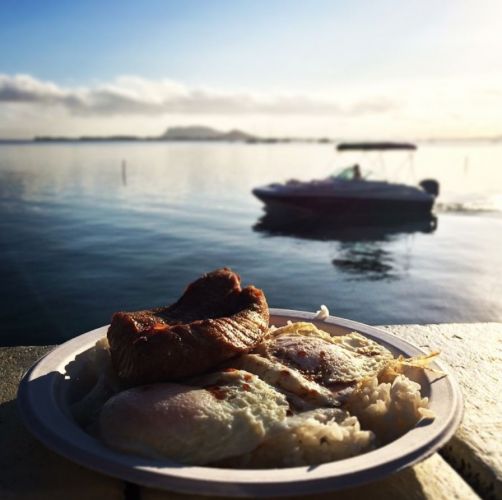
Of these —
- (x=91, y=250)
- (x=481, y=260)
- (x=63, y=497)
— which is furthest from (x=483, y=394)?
(x=481, y=260)

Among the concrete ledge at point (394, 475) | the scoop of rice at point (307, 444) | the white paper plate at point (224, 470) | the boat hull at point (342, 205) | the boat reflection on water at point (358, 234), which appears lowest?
the boat reflection on water at point (358, 234)

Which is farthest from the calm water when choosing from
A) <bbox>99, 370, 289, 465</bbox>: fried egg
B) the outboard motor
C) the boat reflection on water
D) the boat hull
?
<bbox>99, 370, 289, 465</bbox>: fried egg

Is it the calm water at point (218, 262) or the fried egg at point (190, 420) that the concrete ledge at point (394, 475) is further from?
the calm water at point (218, 262)

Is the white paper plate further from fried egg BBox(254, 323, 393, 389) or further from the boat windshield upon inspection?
the boat windshield

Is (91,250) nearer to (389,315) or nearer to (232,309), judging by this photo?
(389,315)

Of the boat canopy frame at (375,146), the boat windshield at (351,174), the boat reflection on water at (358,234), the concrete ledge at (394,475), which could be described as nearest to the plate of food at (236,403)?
the concrete ledge at (394,475)
